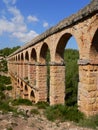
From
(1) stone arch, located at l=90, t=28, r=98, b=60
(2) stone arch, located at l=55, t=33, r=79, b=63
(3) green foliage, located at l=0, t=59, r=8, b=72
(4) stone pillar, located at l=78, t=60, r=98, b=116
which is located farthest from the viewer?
(3) green foliage, located at l=0, t=59, r=8, b=72

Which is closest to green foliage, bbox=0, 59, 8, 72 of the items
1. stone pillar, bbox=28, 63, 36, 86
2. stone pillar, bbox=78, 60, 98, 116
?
stone pillar, bbox=28, 63, 36, 86

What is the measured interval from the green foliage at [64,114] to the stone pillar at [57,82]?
10.9ft

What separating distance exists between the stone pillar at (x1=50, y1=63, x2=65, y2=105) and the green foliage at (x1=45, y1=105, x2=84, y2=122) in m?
3.33

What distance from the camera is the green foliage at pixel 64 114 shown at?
7.99 m

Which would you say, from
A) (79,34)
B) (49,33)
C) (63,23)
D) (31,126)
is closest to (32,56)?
(49,33)

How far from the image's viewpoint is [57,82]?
12141mm

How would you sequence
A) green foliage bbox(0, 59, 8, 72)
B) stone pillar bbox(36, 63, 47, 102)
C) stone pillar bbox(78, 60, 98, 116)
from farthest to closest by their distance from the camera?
green foliage bbox(0, 59, 8, 72) < stone pillar bbox(36, 63, 47, 102) < stone pillar bbox(78, 60, 98, 116)

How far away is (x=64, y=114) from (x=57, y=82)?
3908 millimetres

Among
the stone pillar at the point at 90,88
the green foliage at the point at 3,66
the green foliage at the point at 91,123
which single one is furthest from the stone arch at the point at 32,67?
the green foliage at the point at 3,66

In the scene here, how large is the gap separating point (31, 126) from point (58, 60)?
20.2 ft

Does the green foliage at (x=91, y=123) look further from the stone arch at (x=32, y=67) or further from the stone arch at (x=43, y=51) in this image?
the stone arch at (x=32, y=67)

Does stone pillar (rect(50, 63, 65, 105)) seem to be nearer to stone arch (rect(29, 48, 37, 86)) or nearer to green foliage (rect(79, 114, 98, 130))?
green foliage (rect(79, 114, 98, 130))

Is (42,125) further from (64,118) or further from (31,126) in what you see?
(64,118)

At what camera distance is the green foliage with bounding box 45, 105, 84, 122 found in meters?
7.99
